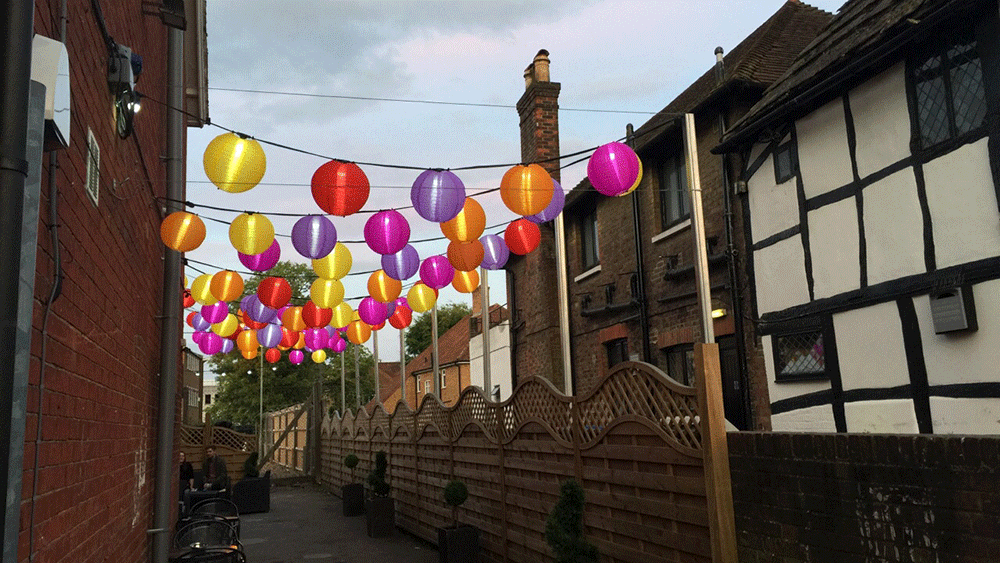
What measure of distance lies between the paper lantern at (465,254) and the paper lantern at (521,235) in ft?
1.45

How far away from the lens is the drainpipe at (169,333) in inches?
285

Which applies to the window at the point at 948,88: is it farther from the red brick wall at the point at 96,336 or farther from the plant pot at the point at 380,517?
the plant pot at the point at 380,517

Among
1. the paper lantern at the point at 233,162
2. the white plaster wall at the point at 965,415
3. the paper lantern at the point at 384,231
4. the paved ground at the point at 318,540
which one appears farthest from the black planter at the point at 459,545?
A: the white plaster wall at the point at 965,415

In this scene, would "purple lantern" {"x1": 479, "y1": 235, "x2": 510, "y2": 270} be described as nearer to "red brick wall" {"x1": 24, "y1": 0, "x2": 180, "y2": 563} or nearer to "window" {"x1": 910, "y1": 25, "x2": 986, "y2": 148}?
"red brick wall" {"x1": 24, "y1": 0, "x2": 180, "y2": 563}

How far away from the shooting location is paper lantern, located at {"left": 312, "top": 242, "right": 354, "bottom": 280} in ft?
32.9

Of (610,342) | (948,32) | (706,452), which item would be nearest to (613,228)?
(610,342)

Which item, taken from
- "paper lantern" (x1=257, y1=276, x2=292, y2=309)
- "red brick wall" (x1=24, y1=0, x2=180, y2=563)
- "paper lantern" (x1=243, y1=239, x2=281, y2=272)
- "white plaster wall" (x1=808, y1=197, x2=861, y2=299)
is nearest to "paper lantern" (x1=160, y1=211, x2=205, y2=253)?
"red brick wall" (x1=24, y1=0, x2=180, y2=563)

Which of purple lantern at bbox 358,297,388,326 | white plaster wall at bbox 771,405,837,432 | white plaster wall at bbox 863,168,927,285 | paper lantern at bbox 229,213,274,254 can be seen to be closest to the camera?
white plaster wall at bbox 863,168,927,285

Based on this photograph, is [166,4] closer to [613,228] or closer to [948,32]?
[948,32]

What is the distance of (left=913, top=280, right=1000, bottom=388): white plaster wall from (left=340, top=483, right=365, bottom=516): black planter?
1230 cm

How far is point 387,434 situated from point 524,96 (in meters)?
8.16

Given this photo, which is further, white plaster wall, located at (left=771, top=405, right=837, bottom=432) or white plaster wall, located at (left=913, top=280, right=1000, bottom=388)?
A: white plaster wall, located at (left=771, top=405, right=837, bottom=432)

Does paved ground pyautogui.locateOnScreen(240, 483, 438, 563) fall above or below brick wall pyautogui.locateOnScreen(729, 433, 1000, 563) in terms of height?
below

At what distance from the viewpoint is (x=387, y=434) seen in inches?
606
